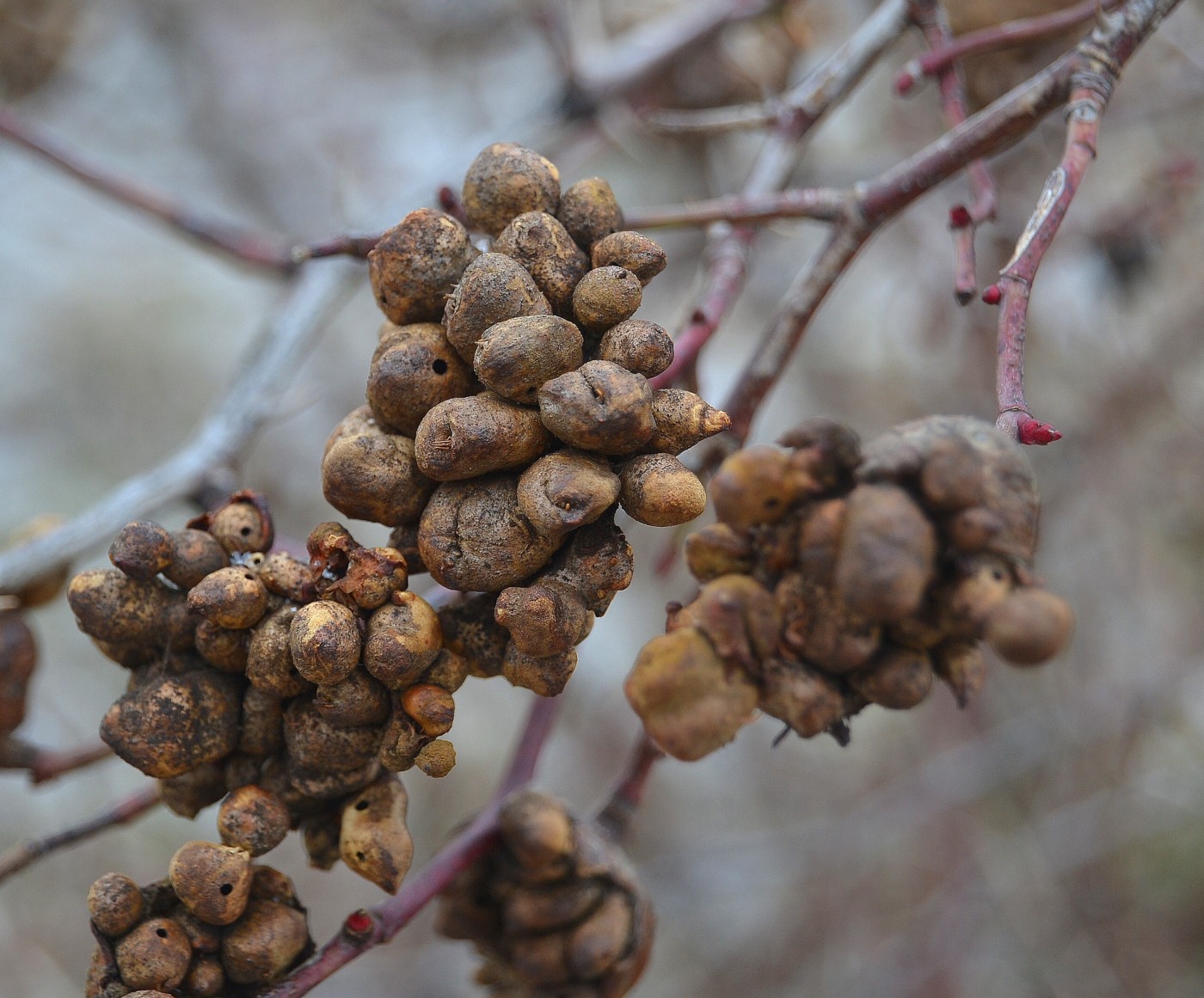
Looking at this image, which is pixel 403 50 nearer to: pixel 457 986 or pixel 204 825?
pixel 204 825

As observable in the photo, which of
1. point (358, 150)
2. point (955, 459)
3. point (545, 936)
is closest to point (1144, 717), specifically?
point (545, 936)

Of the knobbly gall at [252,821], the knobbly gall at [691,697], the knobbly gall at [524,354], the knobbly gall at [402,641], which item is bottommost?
A: the knobbly gall at [252,821]

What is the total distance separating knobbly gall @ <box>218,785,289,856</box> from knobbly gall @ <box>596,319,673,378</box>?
439 millimetres

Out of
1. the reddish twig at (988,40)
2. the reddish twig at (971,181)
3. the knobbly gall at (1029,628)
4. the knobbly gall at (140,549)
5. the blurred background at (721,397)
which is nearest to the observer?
the knobbly gall at (1029,628)

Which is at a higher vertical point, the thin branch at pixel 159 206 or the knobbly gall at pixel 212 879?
the thin branch at pixel 159 206

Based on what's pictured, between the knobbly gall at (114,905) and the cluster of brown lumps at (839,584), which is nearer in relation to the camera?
the cluster of brown lumps at (839,584)

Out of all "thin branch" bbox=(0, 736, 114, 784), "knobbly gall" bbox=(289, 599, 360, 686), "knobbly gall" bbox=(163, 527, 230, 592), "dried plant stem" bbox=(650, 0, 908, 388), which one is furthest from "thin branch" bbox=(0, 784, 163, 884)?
"dried plant stem" bbox=(650, 0, 908, 388)

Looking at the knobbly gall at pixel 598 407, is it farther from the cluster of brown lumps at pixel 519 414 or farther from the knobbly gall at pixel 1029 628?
the knobbly gall at pixel 1029 628

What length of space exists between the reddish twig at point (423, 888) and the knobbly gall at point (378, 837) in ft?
0.31

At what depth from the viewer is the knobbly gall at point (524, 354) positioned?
2.26ft

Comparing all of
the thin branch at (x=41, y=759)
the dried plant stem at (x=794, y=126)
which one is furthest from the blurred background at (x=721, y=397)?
the thin branch at (x=41, y=759)

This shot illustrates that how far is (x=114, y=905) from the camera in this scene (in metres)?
0.74

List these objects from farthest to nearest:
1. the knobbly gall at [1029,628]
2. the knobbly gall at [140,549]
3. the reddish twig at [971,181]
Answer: the reddish twig at [971,181], the knobbly gall at [140,549], the knobbly gall at [1029,628]

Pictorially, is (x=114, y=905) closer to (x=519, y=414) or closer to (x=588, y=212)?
(x=519, y=414)
